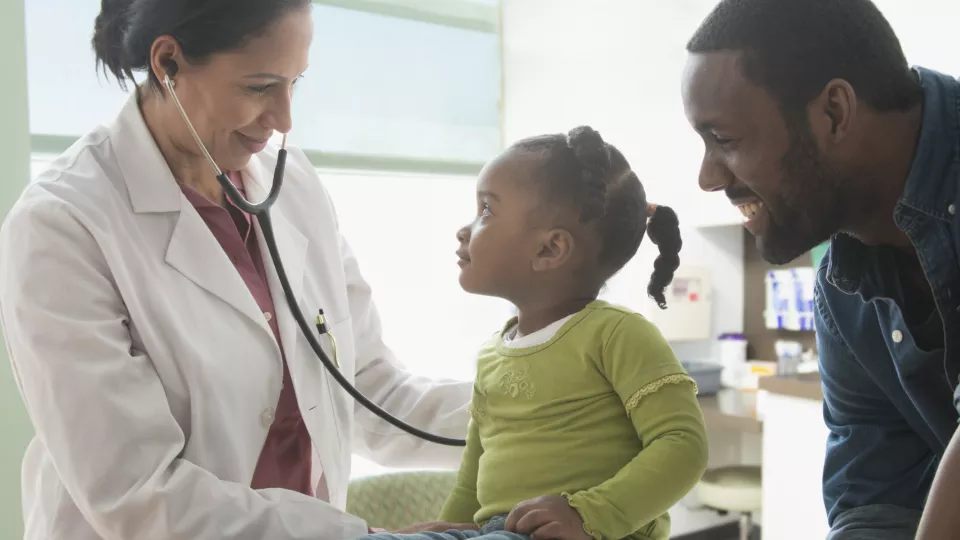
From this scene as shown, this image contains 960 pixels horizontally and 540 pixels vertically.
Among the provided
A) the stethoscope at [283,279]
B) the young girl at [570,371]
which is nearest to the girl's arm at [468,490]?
the young girl at [570,371]

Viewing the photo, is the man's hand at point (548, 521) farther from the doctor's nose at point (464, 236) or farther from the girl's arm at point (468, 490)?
the doctor's nose at point (464, 236)

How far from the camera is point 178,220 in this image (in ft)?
4.30

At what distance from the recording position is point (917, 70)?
41.9 inches

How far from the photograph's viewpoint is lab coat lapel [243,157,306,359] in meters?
1.36

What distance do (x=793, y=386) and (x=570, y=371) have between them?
167cm

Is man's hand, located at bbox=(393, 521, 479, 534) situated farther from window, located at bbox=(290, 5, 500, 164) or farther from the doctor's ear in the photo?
window, located at bbox=(290, 5, 500, 164)

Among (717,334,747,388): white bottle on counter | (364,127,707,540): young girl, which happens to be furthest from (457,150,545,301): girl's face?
(717,334,747,388): white bottle on counter

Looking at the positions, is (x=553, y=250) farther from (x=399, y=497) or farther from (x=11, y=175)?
(x=11, y=175)

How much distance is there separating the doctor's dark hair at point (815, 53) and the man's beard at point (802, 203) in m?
0.05

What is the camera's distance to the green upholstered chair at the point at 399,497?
174 centimetres

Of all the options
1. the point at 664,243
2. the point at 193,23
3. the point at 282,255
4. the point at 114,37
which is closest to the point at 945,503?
the point at 664,243

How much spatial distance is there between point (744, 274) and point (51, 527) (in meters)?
2.87

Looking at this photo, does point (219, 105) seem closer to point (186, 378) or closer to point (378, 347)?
point (186, 378)

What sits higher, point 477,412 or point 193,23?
point 193,23
